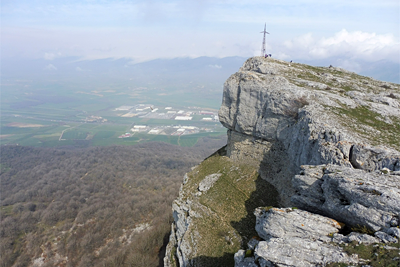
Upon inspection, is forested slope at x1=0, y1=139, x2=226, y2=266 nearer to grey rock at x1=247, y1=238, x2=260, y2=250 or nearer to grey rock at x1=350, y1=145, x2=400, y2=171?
grey rock at x1=247, y1=238, x2=260, y2=250

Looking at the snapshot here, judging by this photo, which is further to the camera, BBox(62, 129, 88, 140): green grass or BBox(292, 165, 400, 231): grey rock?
BBox(62, 129, 88, 140): green grass

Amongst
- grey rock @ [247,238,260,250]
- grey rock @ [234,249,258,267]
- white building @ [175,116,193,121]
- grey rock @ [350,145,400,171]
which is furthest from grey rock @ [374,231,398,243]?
white building @ [175,116,193,121]

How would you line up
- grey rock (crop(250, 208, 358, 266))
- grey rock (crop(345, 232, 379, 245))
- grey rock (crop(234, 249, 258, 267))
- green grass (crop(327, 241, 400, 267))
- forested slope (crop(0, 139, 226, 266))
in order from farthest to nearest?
forested slope (crop(0, 139, 226, 266)) → grey rock (crop(234, 249, 258, 267)) → grey rock (crop(250, 208, 358, 266)) → grey rock (crop(345, 232, 379, 245)) → green grass (crop(327, 241, 400, 267))

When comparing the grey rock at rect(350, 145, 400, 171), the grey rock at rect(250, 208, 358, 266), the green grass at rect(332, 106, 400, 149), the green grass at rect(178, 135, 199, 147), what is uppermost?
the green grass at rect(332, 106, 400, 149)

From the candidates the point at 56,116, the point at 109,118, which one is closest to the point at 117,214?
the point at 109,118

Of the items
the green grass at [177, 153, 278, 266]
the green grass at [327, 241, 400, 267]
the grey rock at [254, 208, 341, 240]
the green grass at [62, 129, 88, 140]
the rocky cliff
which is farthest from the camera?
the green grass at [62, 129, 88, 140]

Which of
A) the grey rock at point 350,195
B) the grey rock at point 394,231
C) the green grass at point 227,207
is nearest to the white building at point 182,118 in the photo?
the green grass at point 227,207

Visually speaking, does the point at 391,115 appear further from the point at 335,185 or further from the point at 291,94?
the point at 335,185
